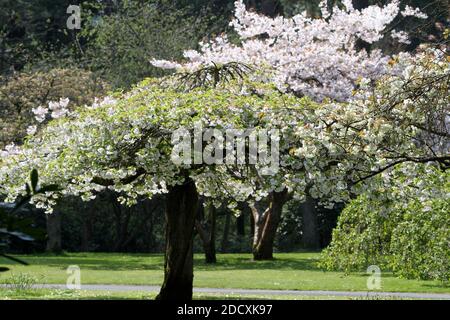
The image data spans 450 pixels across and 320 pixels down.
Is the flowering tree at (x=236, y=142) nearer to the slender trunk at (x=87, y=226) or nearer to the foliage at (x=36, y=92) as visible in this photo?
the foliage at (x=36, y=92)

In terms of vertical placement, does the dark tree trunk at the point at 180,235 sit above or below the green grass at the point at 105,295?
above

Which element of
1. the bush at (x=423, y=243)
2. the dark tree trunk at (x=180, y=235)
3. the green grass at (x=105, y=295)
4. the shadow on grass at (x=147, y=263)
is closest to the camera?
the dark tree trunk at (x=180, y=235)

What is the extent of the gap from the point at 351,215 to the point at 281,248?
17.0m

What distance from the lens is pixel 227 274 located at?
73.9 feet

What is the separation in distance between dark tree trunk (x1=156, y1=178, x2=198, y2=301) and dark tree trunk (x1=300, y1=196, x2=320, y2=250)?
68.0 ft

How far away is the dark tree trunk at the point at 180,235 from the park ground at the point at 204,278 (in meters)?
1.18

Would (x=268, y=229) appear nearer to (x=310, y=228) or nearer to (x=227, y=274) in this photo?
(x=227, y=274)

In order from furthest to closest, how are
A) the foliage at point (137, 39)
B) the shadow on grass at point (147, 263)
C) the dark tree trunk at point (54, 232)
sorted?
the foliage at point (137, 39) → the dark tree trunk at point (54, 232) → the shadow on grass at point (147, 263)

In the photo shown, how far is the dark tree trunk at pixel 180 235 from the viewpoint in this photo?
561 inches

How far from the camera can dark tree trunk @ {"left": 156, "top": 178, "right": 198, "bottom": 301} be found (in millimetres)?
14258

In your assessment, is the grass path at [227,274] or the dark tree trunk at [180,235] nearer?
the dark tree trunk at [180,235]

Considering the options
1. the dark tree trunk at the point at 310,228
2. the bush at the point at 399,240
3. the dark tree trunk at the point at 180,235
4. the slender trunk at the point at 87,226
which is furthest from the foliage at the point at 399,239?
the slender trunk at the point at 87,226

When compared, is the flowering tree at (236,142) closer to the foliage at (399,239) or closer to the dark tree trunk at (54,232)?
the foliage at (399,239)

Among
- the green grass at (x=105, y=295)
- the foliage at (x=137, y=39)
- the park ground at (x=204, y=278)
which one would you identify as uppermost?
the foliage at (x=137, y=39)
